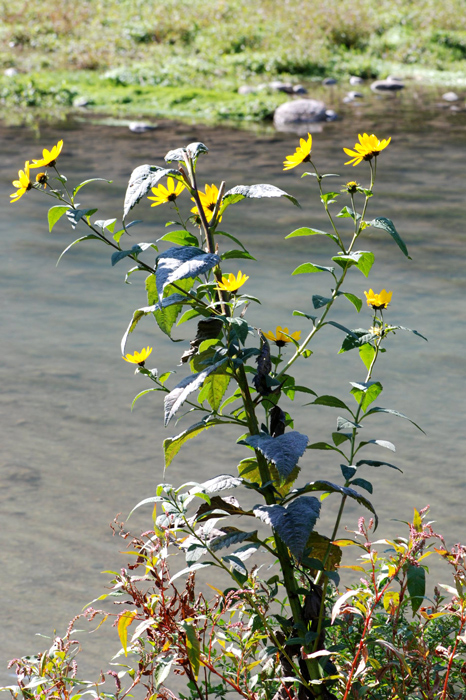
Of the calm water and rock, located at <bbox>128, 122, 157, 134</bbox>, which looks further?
rock, located at <bbox>128, 122, 157, 134</bbox>

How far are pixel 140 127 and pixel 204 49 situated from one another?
658cm

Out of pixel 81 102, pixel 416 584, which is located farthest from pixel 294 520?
pixel 81 102

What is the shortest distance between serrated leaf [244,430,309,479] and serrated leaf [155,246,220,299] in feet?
1.08

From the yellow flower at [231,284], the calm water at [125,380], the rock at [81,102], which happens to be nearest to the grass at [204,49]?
the rock at [81,102]

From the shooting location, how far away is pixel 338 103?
13.5 meters

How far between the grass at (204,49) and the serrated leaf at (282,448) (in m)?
11.2

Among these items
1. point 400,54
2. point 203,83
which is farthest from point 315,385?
point 400,54

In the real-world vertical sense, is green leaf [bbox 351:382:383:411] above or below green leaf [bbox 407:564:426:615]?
above

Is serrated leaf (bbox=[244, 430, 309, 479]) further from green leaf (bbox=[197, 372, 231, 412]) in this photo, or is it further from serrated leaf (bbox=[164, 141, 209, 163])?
serrated leaf (bbox=[164, 141, 209, 163])

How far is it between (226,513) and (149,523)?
4.83 ft

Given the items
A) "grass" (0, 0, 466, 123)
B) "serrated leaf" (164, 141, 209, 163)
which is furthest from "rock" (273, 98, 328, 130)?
"serrated leaf" (164, 141, 209, 163)

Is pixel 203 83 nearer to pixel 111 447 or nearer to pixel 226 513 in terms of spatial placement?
pixel 111 447

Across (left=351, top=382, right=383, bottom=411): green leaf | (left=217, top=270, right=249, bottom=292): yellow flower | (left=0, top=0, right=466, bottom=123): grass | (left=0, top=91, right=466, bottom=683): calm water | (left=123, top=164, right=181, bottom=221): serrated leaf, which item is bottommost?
(left=0, top=91, right=466, bottom=683): calm water

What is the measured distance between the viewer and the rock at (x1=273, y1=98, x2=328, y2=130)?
11859 mm
